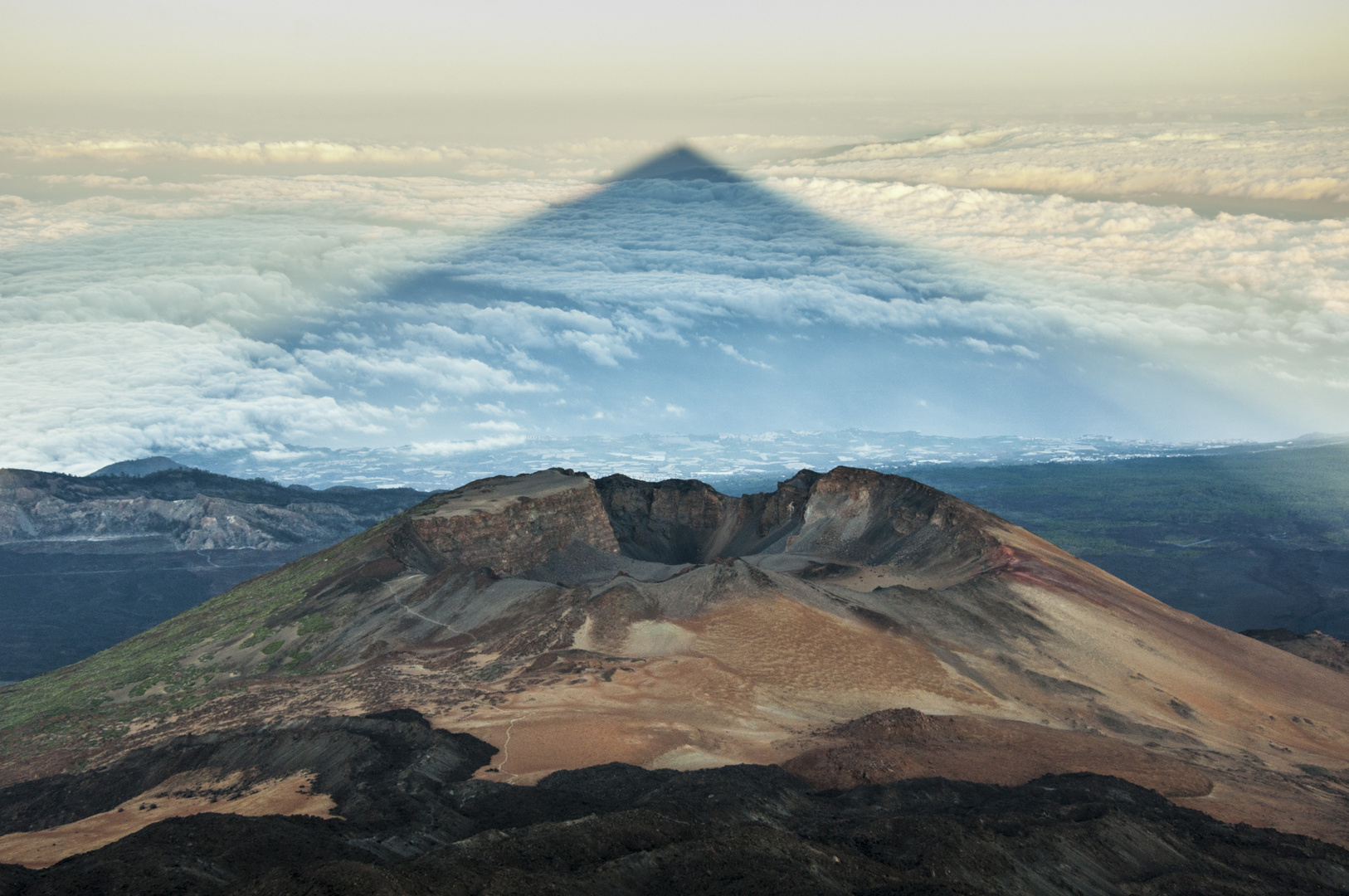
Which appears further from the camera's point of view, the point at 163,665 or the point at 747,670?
the point at 163,665

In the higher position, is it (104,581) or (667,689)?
(667,689)

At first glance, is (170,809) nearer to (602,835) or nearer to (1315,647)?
(602,835)

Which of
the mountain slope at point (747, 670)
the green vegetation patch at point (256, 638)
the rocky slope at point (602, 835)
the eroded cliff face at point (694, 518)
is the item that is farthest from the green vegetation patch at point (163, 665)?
the eroded cliff face at point (694, 518)

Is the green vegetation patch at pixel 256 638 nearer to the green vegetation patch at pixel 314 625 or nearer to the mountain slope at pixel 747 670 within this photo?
the mountain slope at pixel 747 670

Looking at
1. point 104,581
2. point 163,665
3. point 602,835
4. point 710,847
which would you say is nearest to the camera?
point 710,847

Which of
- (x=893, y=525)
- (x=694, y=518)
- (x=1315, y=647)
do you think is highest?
(x=893, y=525)

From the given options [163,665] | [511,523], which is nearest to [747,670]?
[163,665]

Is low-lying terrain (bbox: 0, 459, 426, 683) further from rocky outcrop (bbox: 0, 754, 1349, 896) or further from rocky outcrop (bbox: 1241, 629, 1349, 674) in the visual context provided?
rocky outcrop (bbox: 1241, 629, 1349, 674)
